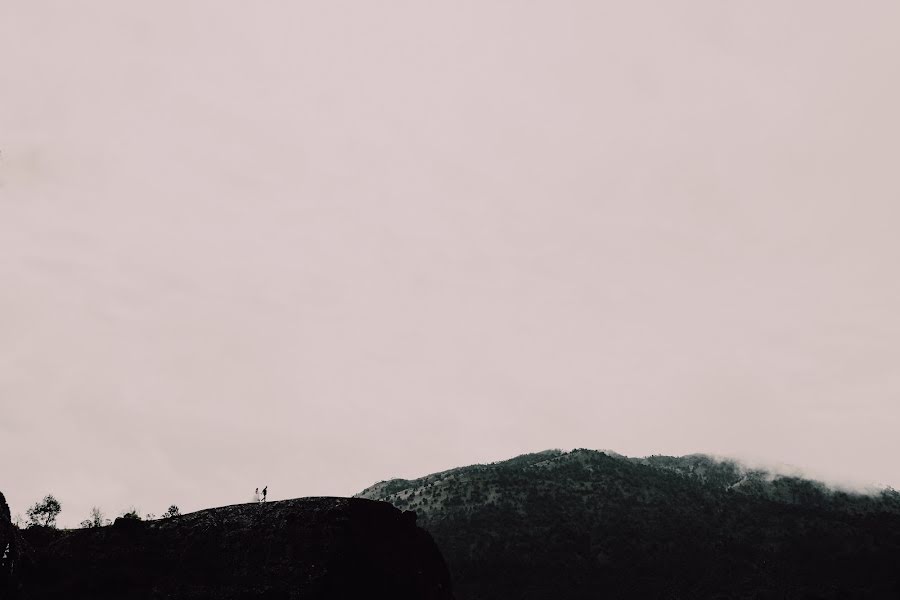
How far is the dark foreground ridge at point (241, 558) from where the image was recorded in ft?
69.2

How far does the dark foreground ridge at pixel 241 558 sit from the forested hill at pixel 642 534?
208ft

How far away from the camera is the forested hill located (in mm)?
84125

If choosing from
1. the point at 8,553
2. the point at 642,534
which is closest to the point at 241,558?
the point at 8,553

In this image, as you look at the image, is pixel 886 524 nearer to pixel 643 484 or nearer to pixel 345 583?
pixel 643 484

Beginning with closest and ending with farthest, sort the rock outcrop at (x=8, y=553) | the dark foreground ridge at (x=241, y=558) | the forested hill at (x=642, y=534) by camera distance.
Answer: the rock outcrop at (x=8, y=553)
the dark foreground ridge at (x=241, y=558)
the forested hill at (x=642, y=534)

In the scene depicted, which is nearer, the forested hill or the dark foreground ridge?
the dark foreground ridge

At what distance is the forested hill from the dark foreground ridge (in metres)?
63.5

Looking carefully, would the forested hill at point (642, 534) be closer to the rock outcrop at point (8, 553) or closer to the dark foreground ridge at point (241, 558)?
the dark foreground ridge at point (241, 558)

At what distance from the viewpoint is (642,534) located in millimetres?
98000

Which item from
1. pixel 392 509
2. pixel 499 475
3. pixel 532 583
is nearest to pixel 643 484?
pixel 499 475

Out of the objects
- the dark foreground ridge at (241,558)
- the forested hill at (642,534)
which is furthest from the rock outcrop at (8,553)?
the forested hill at (642,534)

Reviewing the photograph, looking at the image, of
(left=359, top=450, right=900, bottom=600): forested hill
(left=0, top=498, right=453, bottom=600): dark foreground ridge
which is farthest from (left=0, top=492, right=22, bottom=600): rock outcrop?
(left=359, top=450, right=900, bottom=600): forested hill

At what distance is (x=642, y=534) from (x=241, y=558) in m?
92.6

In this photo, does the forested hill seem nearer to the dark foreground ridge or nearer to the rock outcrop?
the dark foreground ridge
